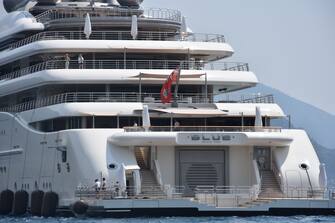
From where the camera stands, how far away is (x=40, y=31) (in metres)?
71.1

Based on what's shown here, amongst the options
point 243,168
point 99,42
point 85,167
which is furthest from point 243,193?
point 99,42

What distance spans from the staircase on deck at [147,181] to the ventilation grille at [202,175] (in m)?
1.54

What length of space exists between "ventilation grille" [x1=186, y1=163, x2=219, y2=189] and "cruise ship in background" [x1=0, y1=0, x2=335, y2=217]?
4cm

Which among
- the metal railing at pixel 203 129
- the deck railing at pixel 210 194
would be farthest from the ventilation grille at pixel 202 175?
the metal railing at pixel 203 129

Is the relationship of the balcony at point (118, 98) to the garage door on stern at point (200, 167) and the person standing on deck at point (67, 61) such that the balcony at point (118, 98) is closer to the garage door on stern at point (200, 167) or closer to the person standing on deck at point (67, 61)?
the person standing on deck at point (67, 61)

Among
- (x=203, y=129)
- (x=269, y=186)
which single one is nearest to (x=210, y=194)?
(x=269, y=186)

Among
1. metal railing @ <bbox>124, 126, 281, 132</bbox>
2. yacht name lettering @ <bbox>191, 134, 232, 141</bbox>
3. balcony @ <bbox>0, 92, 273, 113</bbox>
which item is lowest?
yacht name lettering @ <bbox>191, 134, 232, 141</bbox>

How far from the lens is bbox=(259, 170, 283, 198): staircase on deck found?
60.4 m

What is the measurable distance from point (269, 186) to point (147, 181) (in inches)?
184

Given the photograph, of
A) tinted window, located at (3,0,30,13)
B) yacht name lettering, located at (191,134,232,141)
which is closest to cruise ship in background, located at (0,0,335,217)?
yacht name lettering, located at (191,134,232,141)

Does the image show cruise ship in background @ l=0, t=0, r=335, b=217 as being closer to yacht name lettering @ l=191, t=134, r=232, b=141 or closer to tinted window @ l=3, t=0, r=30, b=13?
yacht name lettering @ l=191, t=134, r=232, b=141

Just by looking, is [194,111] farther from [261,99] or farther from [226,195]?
[226,195]

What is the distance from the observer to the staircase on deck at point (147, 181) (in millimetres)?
59562

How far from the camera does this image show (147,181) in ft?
198
